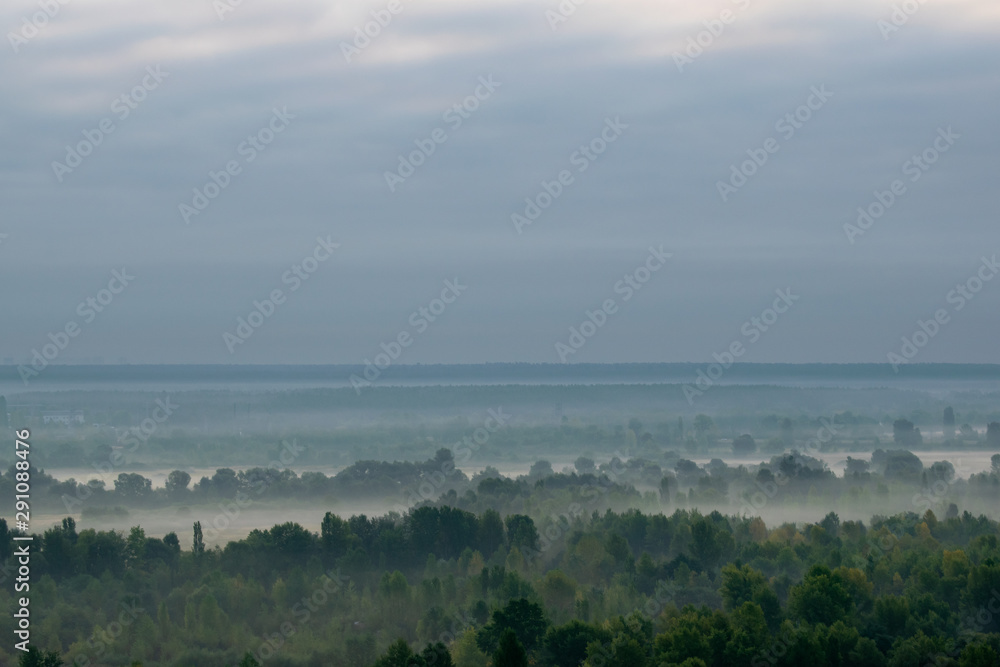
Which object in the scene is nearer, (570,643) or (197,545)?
(570,643)

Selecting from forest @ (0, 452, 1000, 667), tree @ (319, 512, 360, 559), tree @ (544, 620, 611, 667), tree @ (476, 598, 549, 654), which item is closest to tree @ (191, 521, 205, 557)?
forest @ (0, 452, 1000, 667)

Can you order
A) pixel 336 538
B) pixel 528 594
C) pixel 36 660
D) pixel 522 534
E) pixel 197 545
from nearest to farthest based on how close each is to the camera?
pixel 36 660 → pixel 528 594 → pixel 336 538 → pixel 522 534 → pixel 197 545

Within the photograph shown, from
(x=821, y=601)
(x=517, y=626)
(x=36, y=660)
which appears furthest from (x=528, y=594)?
(x=36, y=660)

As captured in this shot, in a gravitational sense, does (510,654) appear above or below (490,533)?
below

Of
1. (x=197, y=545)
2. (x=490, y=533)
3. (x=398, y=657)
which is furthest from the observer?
(x=197, y=545)

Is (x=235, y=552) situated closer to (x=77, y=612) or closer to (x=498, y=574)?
(x=77, y=612)

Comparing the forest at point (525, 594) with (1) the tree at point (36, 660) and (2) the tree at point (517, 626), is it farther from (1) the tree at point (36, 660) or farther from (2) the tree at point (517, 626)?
(1) the tree at point (36, 660)

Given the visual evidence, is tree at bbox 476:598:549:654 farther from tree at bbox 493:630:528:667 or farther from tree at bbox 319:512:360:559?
tree at bbox 319:512:360:559

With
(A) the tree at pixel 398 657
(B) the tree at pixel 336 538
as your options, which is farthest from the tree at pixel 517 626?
(B) the tree at pixel 336 538

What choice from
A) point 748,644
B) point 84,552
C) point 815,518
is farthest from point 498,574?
point 815,518

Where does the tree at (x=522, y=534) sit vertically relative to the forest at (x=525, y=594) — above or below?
above

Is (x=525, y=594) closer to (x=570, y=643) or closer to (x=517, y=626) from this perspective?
(x=517, y=626)

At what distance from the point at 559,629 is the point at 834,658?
699 inches

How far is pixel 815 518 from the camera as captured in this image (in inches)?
5906
